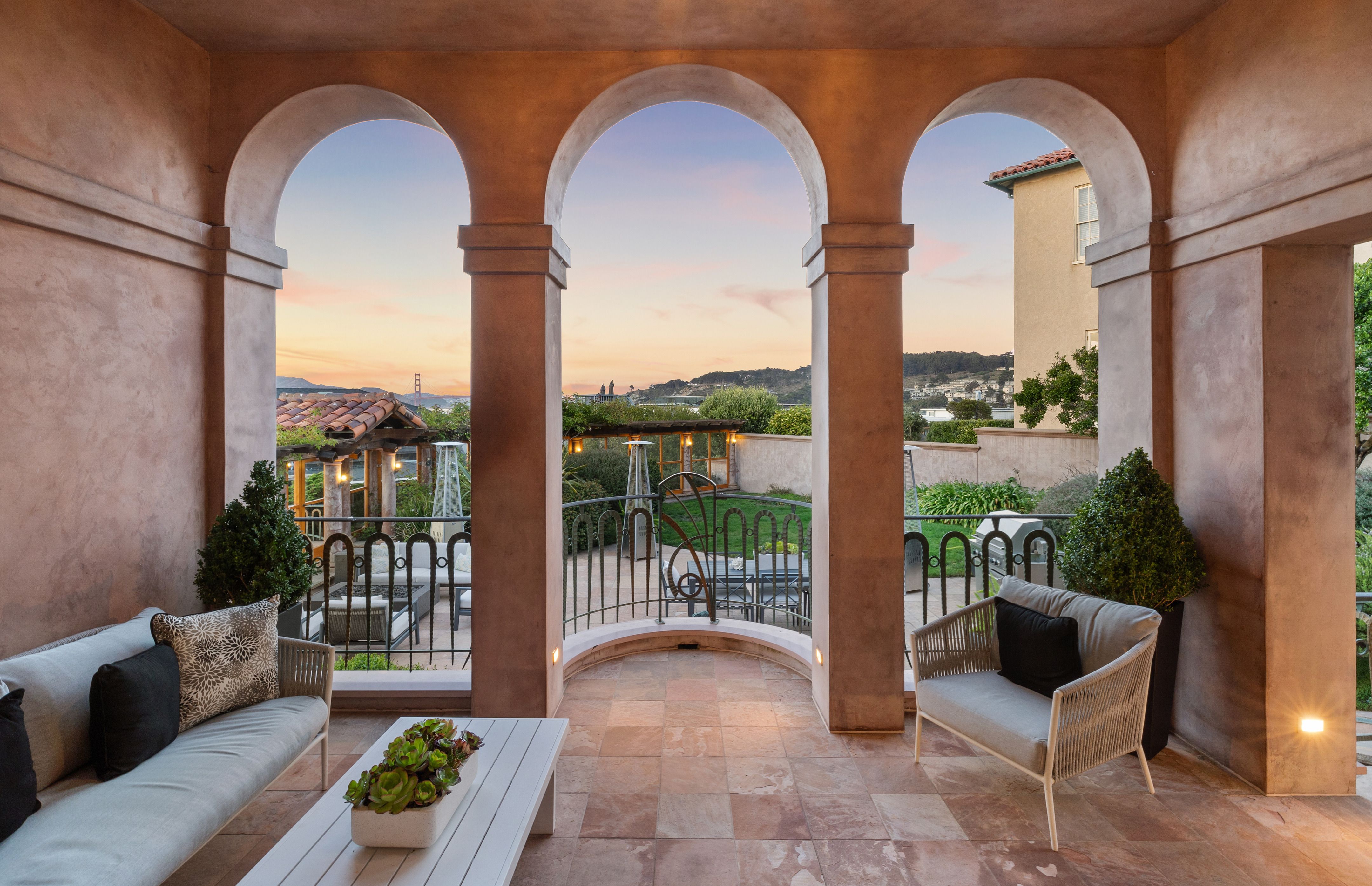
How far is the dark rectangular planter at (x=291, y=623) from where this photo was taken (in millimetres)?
3521

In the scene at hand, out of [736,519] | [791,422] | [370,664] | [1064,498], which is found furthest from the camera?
[791,422]

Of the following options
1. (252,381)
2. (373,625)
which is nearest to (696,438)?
(373,625)

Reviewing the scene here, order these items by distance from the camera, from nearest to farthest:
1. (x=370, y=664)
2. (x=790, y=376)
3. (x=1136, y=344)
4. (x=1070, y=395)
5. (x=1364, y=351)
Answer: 1. (x=1136, y=344)
2. (x=370, y=664)
3. (x=1364, y=351)
4. (x=1070, y=395)
5. (x=790, y=376)

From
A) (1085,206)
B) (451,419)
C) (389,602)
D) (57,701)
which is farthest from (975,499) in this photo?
(57,701)

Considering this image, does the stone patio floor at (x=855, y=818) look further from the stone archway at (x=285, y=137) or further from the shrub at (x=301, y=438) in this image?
the shrub at (x=301, y=438)

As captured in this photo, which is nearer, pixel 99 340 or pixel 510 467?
pixel 99 340

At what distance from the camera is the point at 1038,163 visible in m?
12.1

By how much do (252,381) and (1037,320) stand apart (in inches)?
530

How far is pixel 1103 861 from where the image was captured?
2.32m

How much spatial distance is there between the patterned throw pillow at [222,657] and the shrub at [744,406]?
16.0 m

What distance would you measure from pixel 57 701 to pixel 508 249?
8.46 ft

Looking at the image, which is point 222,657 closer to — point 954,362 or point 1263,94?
point 1263,94

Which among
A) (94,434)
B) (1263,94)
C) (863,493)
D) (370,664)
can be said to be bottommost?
(370,664)

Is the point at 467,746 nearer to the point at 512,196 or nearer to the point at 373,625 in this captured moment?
the point at 512,196
